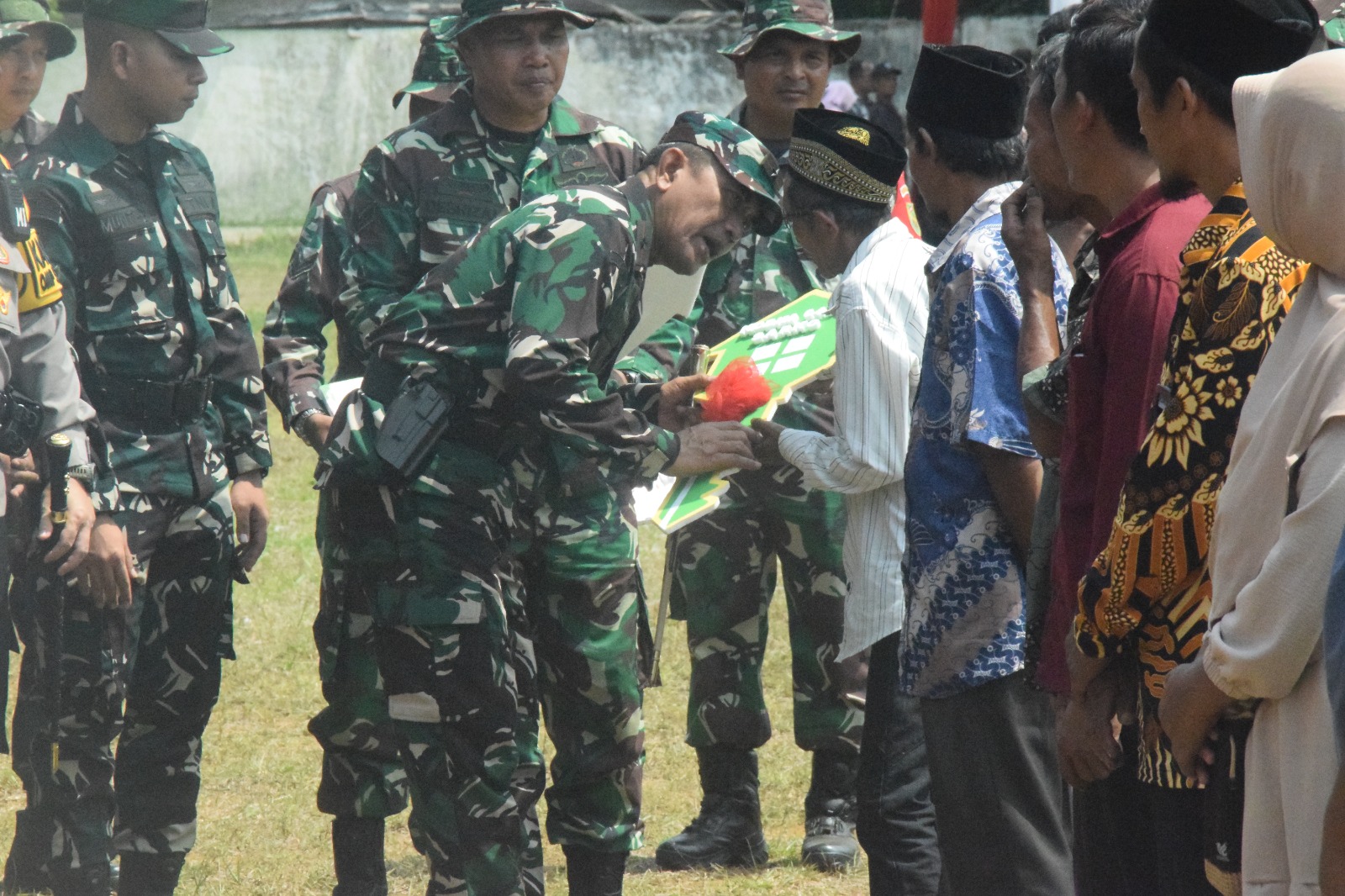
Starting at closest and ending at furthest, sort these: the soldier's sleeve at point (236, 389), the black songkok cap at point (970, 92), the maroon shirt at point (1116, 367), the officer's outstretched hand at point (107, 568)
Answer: the maroon shirt at point (1116, 367)
the black songkok cap at point (970, 92)
the officer's outstretched hand at point (107, 568)
the soldier's sleeve at point (236, 389)

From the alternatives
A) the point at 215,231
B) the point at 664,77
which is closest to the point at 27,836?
the point at 215,231

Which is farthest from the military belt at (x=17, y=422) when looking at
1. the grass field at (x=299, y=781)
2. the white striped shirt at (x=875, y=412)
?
the white striped shirt at (x=875, y=412)

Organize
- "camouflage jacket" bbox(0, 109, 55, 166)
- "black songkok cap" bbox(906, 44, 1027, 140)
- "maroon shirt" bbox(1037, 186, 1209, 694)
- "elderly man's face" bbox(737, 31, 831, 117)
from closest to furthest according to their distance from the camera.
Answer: "maroon shirt" bbox(1037, 186, 1209, 694) → "black songkok cap" bbox(906, 44, 1027, 140) → "elderly man's face" bbox(737, 31, 831, 117) → "camouflage jacket" bbox(0, 109, 55, 166)

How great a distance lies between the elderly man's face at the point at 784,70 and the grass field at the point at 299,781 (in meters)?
2.42

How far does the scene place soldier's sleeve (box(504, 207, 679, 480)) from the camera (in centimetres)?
344

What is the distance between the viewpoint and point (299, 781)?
561cm

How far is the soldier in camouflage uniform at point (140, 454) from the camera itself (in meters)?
4.21

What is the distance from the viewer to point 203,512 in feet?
14.3

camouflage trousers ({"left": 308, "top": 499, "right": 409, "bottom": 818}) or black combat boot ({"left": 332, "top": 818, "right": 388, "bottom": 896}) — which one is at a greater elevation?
camouflage trousers ({"left": 308, "top": 499, "right": 409, "bottom": 818})

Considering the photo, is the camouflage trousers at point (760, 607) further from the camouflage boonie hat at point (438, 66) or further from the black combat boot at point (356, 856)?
the camouflage boonie hat at point (438, 66)

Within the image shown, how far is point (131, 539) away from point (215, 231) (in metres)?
0.93

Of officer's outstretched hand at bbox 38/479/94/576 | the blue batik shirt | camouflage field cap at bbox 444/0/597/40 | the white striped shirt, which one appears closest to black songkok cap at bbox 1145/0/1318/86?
the blue batik shirt

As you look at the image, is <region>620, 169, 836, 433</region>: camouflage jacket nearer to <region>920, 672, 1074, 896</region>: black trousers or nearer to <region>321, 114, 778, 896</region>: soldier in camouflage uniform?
<region>321, 114, 778, 896</region>: soldier in camouflage uniform

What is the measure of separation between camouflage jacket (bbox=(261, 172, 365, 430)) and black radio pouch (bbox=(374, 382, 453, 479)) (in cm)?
136
